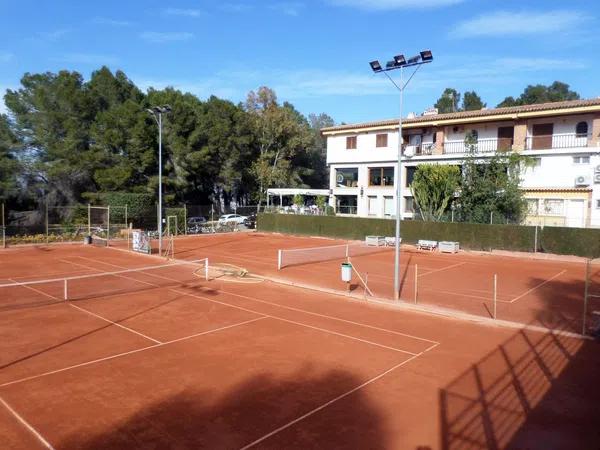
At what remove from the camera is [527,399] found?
909 centimetres

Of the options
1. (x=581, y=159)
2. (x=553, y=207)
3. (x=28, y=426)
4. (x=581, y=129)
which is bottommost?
(x=28, y=426)

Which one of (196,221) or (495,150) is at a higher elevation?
(495,150)

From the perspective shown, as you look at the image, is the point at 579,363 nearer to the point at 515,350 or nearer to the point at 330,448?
the point at 515,350

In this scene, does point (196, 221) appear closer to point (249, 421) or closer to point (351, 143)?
point (351, 143)

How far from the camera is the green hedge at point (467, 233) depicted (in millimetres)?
30781

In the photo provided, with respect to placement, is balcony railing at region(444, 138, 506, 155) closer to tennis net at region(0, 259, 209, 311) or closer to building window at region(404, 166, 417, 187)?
building window at region(404, 166, 417, 187)

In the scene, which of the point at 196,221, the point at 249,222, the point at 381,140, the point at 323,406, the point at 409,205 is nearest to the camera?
the point at 323,406

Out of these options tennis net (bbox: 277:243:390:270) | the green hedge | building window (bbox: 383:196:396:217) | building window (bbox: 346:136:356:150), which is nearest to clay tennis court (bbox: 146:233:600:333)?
tennis net (bbox: 277:243:390:270)

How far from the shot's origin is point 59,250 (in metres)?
32.7

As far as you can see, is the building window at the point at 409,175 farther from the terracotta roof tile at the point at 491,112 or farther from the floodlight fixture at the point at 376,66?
the floodlight fixture at the point at 376,66

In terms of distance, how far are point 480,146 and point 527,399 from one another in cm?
3683

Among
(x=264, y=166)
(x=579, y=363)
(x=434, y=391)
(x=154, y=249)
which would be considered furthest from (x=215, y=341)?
(x=264, y=166)

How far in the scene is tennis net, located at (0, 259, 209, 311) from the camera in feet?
56.3

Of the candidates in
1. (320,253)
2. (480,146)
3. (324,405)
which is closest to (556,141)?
(480,146)
